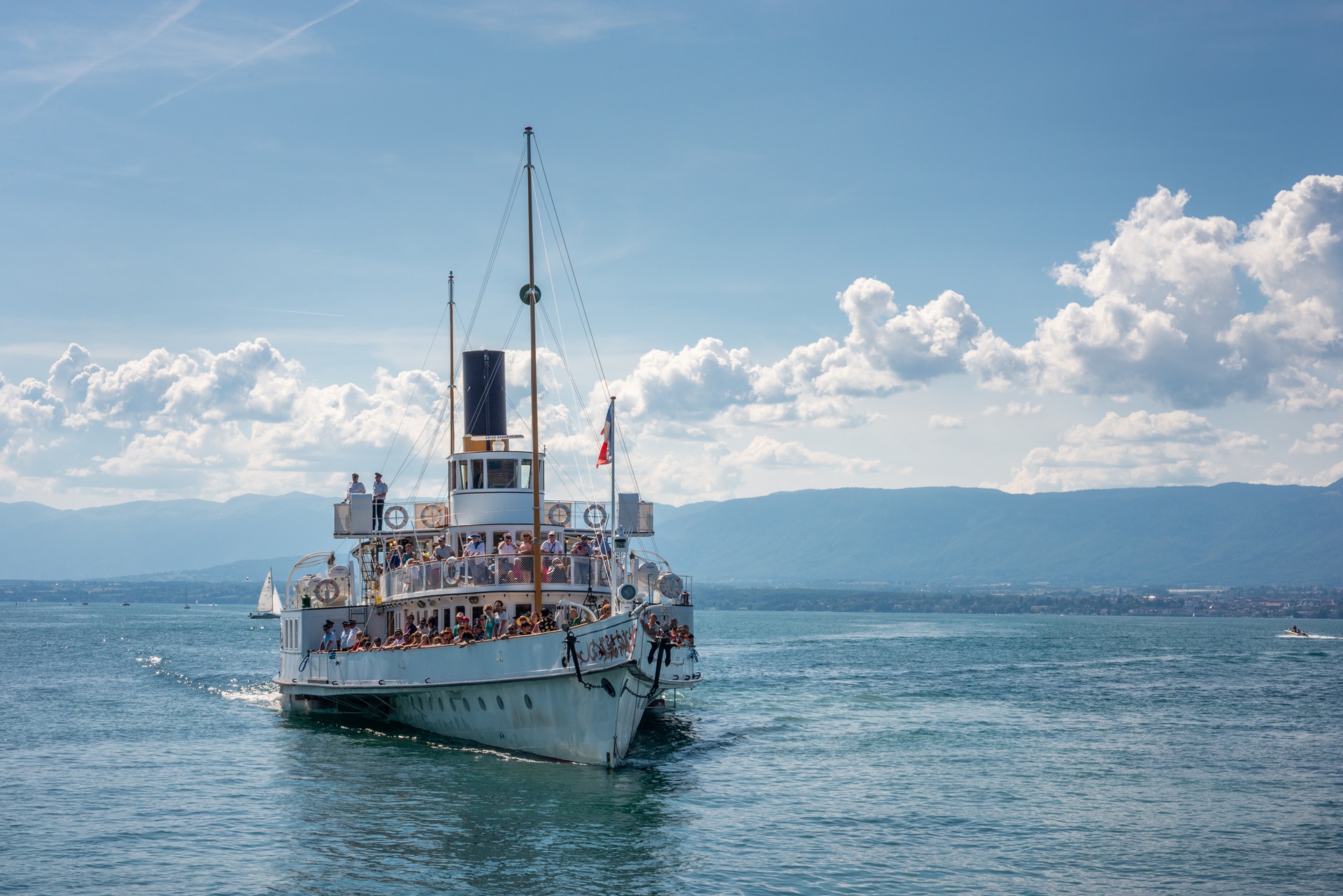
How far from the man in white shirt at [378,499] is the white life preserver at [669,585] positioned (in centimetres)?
1049

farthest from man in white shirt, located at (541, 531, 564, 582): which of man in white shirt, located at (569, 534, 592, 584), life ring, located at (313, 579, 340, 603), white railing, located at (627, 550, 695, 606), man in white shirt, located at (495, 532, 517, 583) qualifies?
life ring, located at (313, 579, 340, 603)

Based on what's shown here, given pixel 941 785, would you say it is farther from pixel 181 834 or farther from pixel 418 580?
pixel 181 834

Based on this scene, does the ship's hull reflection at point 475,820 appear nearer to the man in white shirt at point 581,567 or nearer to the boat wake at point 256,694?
the man in white shirt at point 581,567

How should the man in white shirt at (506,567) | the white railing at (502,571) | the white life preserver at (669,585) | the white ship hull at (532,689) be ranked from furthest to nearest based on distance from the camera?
the white life preserver at (669,585)
the white railing at (502,571)
the man in white shirt at (506,567)
the white ship hull at (532,689)

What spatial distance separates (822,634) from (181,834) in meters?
126

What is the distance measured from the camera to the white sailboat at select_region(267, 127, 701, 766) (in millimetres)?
30172

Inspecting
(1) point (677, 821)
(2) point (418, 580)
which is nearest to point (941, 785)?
(1) point (677, 821)

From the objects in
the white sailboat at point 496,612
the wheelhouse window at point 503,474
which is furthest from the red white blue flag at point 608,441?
the wheelhouse window at point 503,474

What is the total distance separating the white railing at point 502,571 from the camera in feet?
114

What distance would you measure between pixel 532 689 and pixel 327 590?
50.0 ft

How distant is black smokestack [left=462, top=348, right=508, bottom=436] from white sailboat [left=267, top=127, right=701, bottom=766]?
0.19 ft

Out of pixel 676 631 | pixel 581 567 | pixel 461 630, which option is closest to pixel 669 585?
pixel 676 631

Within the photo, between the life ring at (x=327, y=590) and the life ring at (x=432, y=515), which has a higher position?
the life ring at (x=432, y=515)

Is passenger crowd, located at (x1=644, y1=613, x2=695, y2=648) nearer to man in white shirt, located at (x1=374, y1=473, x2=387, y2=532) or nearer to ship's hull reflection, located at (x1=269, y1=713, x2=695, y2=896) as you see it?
ship's hull reflection, located at (x1=269, y1=713, x2=695, y2=896)
